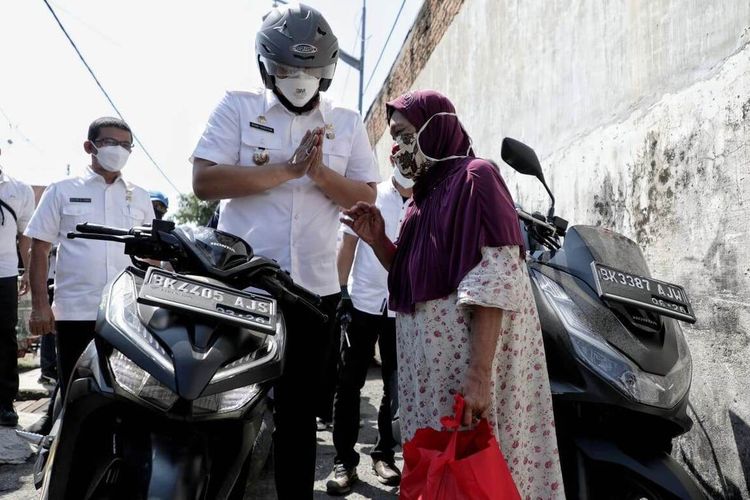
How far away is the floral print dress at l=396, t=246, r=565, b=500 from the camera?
2.02 metres

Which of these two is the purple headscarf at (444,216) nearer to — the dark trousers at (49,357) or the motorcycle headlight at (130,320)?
the motorcycle headlight at (130,320)

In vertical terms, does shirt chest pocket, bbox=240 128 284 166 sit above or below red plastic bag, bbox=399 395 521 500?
above

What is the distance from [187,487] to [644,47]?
3.14 meters

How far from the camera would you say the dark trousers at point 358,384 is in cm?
355

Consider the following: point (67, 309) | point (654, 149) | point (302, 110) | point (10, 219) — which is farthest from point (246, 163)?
point (10, 219)

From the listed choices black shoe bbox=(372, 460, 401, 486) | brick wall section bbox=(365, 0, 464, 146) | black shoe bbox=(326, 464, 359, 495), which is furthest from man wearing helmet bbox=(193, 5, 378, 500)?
brick wall section bbox=(365, 0, 464, 146)

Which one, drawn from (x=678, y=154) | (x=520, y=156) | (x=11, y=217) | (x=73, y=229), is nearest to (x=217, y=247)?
(x=520, y=156)

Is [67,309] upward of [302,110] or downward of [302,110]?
downward

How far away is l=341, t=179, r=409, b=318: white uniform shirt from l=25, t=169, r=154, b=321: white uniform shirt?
4.10 feet

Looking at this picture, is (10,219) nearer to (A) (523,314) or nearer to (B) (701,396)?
(A) (523,314)

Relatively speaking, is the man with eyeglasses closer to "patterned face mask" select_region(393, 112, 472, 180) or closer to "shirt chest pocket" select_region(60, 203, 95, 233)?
"shirt chest pocket" select_region(60, 203, 95, 233)

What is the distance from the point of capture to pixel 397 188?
386 cm

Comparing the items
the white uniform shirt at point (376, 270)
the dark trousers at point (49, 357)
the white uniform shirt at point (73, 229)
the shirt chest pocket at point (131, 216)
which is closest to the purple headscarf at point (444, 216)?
the white uniform shirt at point (376, 270)

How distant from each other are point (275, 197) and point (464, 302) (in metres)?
0.93
